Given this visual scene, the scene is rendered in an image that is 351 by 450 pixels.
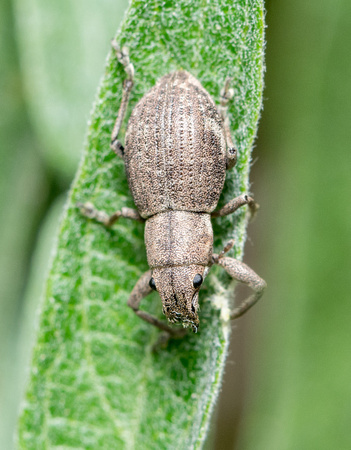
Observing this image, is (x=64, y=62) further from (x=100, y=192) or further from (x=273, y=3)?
(x=273, y=3)

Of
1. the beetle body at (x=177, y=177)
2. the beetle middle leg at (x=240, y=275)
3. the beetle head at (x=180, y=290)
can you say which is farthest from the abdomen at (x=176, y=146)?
the beetle head at (x=180, y=290)

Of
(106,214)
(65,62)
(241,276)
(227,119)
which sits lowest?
(241,276)

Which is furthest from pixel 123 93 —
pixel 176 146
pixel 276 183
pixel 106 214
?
pixel 276 183

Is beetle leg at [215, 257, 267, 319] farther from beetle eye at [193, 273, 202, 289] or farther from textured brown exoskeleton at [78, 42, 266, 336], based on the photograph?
beetle eye at [193, 273, 202, 289]

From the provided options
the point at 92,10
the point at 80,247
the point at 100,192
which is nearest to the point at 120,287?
the point at 80,247

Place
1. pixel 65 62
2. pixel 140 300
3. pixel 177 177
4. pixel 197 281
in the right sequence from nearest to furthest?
pixel 177 177 < pixel 197 281 < pixel 140 300 < pixel 65 62

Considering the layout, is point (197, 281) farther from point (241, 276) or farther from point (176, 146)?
point (176, 146)

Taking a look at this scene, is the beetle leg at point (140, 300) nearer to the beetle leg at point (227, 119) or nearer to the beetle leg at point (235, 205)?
the beetle leg at point (235, 205)

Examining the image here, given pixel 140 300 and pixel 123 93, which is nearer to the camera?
pixel 123 93
